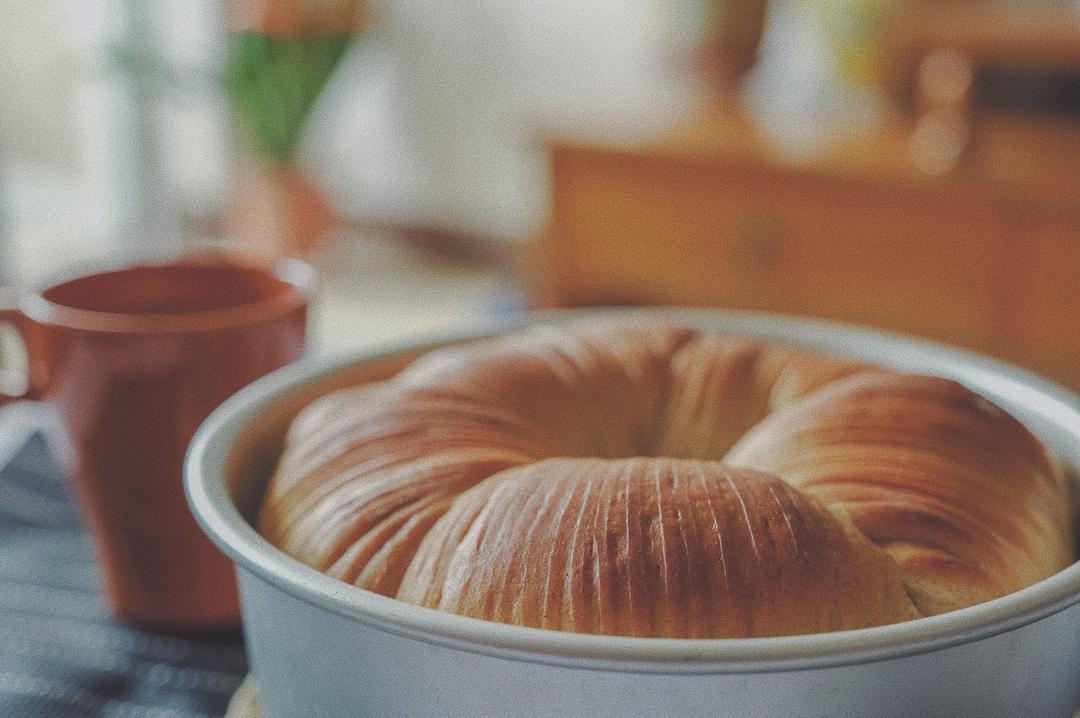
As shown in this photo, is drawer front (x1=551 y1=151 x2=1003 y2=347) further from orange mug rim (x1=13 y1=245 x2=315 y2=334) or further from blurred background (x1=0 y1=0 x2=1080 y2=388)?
orange mug rim (x1=13 y1=245 x2=315 y2=334)

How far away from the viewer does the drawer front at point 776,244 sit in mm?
1346

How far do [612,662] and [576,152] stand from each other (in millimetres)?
1365

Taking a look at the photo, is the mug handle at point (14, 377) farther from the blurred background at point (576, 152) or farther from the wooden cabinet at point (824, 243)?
the wooden cabinet at point (824, 243)

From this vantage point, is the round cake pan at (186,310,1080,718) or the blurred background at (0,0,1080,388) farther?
the blurred background at (0,0,1080,388)

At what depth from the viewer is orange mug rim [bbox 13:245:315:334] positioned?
0.44 metres

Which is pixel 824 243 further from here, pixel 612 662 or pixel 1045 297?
pixel 612 662

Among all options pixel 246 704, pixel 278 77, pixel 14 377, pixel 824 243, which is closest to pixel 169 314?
pixel 14 377

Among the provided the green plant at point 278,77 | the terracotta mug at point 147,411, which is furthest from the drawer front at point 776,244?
the terracotta mug at point 147,411

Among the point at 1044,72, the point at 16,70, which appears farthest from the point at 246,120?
the point at 1044,72

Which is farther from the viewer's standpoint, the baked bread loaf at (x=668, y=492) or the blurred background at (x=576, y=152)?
the blurred background at (x=576, y=152)

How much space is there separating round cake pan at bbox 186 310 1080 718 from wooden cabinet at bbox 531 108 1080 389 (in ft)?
3.50

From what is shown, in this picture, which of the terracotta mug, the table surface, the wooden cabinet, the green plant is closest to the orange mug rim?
the terracotta mug

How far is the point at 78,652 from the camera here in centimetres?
45

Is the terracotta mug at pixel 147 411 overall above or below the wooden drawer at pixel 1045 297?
above
